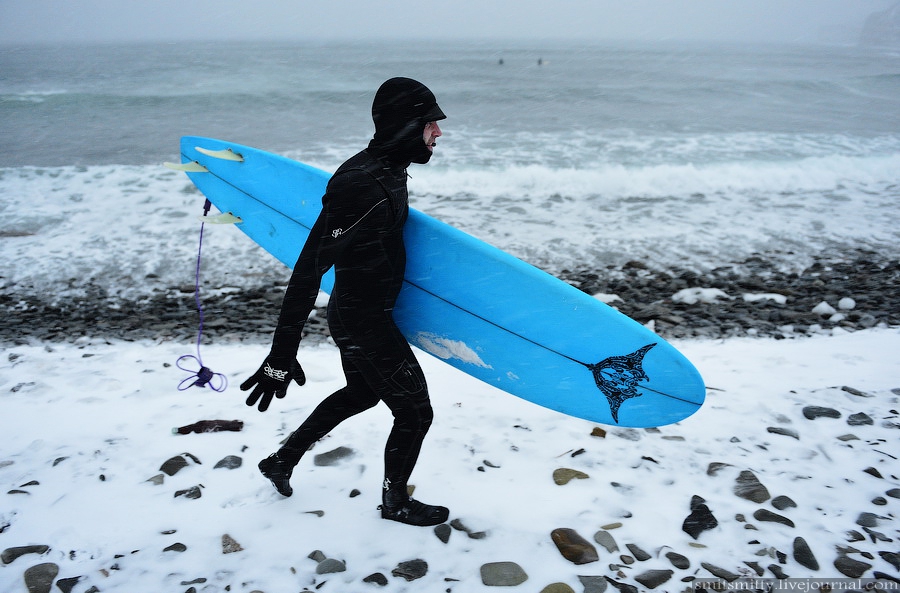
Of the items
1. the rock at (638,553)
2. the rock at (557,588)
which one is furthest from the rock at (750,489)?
the rock at (557,588)

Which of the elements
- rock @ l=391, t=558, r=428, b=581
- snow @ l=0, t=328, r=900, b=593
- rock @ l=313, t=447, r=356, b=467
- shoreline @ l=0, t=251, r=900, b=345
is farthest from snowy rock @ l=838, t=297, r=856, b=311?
rock @ l=391, t=558, r=428, b=581

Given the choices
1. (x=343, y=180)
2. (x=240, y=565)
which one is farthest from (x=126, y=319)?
(x=343, y=180)

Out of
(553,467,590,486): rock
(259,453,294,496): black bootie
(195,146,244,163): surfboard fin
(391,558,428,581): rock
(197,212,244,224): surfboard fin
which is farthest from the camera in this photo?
(195,146,244,163): surfboard fin

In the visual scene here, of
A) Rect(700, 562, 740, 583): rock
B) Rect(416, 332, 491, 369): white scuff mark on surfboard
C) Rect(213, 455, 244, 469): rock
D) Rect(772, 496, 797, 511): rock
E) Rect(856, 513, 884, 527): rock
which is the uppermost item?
Rect(416, 332, 491, 369): white scuff mark on surfboard

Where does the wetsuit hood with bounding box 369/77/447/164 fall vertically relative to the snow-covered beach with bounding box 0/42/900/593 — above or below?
above

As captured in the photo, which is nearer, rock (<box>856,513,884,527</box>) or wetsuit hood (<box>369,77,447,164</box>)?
wetsuit hood (<box>369,77,447,164</box>)

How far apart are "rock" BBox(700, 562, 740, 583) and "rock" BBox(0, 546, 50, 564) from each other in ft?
8.61

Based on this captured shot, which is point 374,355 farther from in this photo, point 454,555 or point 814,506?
point 814,506

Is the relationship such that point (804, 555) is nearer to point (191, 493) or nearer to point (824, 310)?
point (191, 493)

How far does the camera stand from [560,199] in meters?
10.4

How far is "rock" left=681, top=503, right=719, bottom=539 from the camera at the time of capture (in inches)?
99.9

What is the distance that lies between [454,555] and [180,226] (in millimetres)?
7411

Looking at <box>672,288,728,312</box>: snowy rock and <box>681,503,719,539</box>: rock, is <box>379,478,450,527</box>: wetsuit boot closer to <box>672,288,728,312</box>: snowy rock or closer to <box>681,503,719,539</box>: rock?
<box>681,503,719,539</box>: rock

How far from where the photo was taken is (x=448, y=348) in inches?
118
